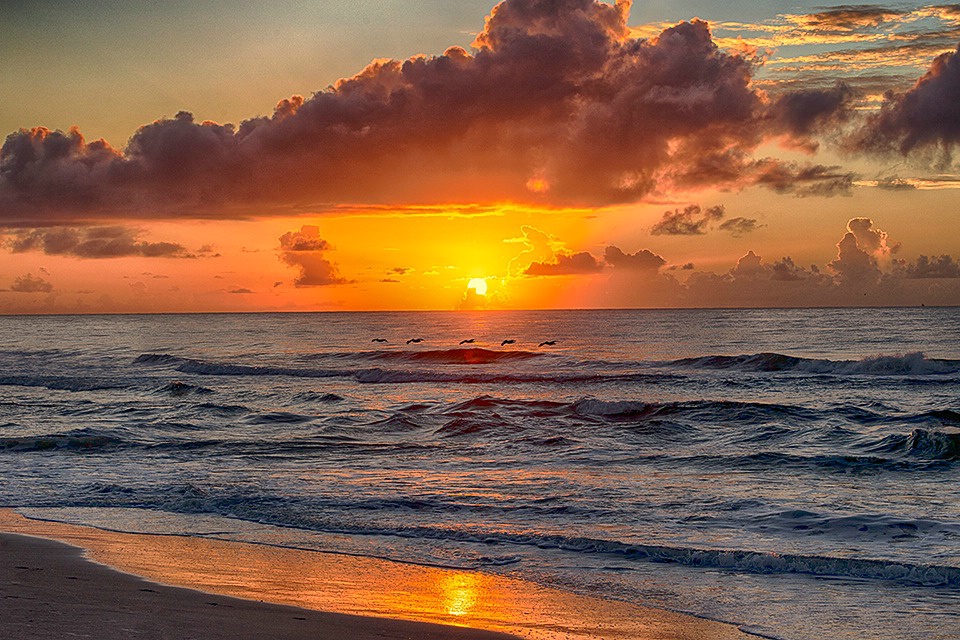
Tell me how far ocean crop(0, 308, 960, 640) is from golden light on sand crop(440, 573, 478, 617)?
1.79ft

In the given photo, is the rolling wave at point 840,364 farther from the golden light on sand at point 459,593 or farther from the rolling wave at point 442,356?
the golden light on sand at point 459,593

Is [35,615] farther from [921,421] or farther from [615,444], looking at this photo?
[921,421]

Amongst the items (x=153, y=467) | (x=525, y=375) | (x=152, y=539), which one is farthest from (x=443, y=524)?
(x=525, y=375)

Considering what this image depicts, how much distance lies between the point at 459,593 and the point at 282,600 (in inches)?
77.0

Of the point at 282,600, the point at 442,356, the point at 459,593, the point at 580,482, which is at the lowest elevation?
the point at 442,356

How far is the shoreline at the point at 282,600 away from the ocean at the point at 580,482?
678 mm

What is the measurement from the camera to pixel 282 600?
9.31 metres

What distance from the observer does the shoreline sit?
26.9ft

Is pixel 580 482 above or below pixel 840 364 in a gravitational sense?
above

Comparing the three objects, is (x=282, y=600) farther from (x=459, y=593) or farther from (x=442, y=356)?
(x=442, y=356)

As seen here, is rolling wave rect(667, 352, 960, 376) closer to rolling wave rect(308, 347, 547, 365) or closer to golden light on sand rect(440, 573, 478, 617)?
rolling wave rect(308, 347, 547, 365)

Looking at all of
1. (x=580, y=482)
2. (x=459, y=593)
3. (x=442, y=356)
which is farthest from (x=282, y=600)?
(x=442, y=356)

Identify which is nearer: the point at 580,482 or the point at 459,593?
the point at 459,593

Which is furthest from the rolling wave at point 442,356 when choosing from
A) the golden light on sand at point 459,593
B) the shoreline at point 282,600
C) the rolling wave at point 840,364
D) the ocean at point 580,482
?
the golden light on sand at point 459,593
